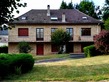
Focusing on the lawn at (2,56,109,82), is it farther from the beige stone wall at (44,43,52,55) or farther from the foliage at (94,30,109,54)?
the beige stone wall at (44,43,52,55)

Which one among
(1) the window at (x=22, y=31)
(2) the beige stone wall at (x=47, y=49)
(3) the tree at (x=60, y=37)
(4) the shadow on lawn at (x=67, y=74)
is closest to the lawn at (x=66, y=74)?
(4) the shadow on lawn at (x=67, y=74)

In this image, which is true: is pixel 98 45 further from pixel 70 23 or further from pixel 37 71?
pixel 70 23

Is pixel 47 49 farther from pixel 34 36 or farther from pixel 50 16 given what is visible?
pixel 50 16

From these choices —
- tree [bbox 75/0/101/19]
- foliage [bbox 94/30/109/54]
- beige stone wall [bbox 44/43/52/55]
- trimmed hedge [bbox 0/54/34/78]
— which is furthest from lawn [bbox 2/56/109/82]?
tree [bbox 75/0/101/19]

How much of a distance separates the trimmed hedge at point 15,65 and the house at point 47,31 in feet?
146

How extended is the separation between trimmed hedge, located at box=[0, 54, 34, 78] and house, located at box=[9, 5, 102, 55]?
4447 cm

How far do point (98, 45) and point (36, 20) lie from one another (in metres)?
28.2

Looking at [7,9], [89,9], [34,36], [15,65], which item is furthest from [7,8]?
[89,9]

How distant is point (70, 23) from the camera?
65375 millimetres

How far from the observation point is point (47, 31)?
65.4m

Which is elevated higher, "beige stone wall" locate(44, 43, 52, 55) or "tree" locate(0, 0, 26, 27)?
"tree" locate(0, 0, 26, 27)

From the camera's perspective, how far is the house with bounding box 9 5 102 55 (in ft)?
213

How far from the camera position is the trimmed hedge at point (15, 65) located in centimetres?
1752

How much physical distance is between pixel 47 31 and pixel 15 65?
153ft
